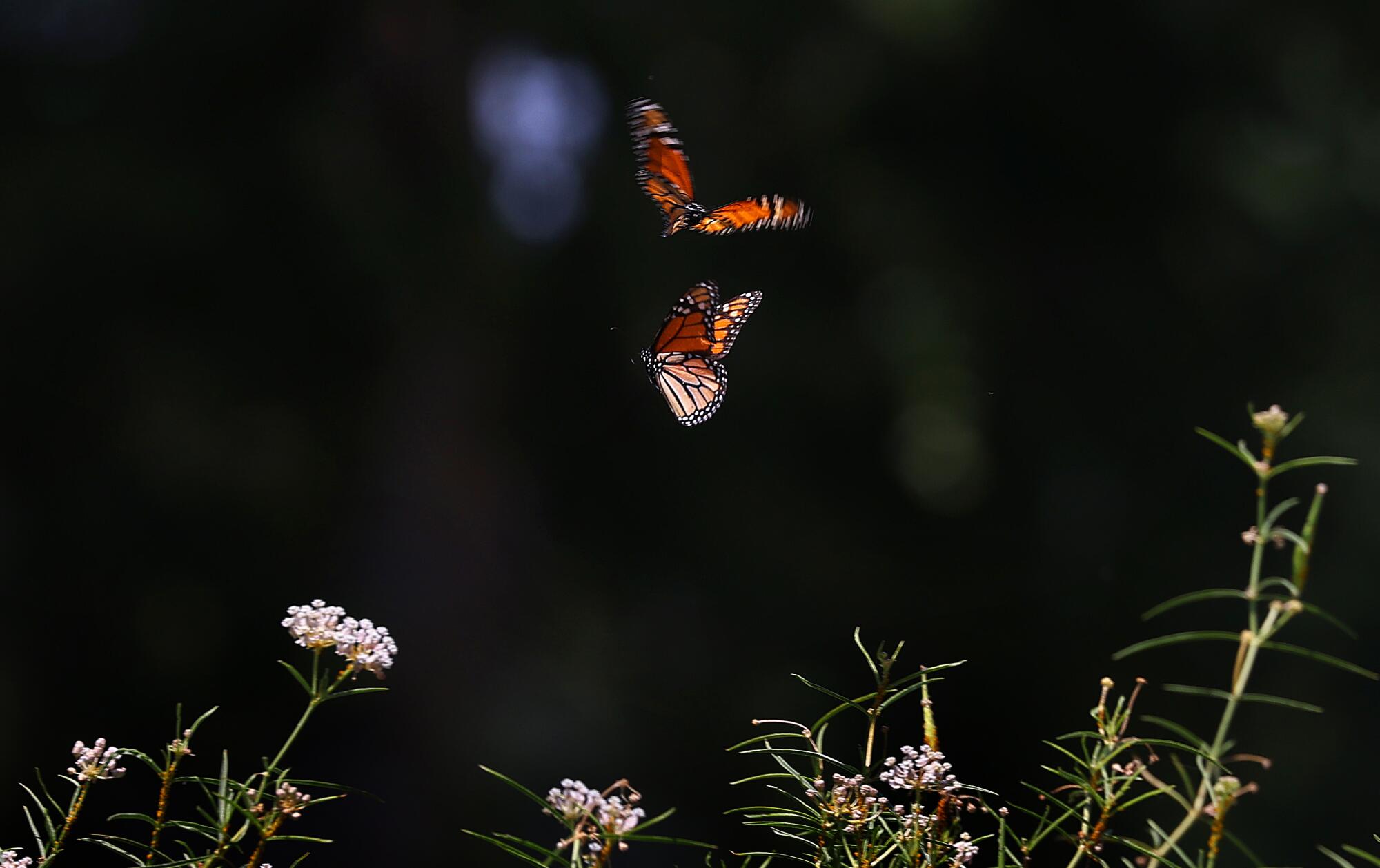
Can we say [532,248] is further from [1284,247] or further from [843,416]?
[1284,247]

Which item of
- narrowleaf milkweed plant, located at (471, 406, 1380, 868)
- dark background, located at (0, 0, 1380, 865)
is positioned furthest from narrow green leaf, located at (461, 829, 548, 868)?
dark background, located at (0, 0, 1380, 865)

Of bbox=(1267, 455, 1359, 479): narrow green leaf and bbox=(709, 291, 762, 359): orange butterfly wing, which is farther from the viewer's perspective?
bbox=(709, 291, 762, 359): orange butterfly wing

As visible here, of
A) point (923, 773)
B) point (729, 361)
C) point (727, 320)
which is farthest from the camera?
point (729, 361)

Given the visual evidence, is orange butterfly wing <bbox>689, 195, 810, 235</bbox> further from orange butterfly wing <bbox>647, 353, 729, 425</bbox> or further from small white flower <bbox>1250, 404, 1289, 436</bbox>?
small white flower <bbox>1250, 404, 1289, 436</bbox>

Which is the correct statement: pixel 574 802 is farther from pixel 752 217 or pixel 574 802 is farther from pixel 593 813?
pixel 752 217

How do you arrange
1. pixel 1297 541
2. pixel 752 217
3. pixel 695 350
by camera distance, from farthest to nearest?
pixel 695 350
pixel 752 217
pixel 1297 541

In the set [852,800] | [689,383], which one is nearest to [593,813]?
[852,800]

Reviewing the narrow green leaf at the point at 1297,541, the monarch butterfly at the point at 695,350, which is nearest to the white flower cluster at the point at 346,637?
the narrow green leaf at the point at 1297,541
